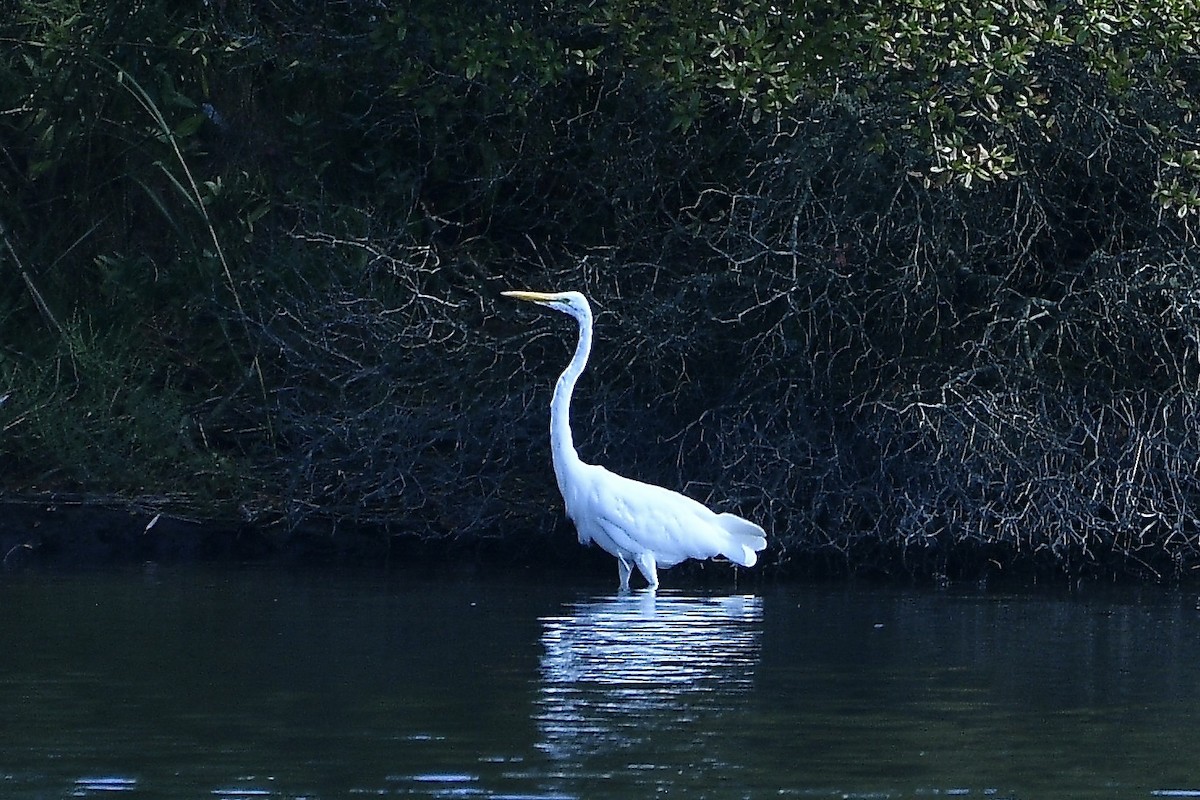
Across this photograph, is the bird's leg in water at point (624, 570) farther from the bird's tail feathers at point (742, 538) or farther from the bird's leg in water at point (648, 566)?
the bird's tail feathers at point (742, 538)

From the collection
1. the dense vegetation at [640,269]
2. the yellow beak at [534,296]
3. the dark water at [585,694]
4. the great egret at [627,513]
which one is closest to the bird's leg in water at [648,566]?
the great egret at [627,513]

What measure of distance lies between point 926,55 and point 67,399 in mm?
6347

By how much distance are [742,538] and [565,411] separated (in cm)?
122

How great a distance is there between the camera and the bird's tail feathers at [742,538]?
38.5 ft

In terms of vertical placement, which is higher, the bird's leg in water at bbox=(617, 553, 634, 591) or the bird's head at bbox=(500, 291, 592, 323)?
the bird's head at bbox=(500, 291, 592, 323)

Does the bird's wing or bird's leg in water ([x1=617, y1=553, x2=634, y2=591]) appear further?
bird's leg in water ([x1=617, y1=553, x2=634, y2=591])

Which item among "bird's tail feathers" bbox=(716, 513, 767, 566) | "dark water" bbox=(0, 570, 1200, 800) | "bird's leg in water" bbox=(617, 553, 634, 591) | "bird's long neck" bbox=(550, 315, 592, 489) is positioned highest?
"bird's long neck" bbox=(550, 315, 592, 489)

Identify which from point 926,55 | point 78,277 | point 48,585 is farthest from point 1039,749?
point 78,277

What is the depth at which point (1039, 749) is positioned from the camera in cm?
693

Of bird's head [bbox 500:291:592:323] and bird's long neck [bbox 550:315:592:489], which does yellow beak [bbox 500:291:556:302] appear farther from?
bird's long neck [bbox 550:315:592:489]

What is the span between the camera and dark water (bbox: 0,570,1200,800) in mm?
6395

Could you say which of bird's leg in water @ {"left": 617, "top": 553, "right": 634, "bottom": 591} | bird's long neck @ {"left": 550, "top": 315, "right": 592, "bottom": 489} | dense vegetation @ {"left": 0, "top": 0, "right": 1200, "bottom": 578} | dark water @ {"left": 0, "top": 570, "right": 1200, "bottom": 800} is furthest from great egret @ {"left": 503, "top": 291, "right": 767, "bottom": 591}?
dense vegetation @ {"left": 0, "top": 0, "right": 1200, "bottom": 578}

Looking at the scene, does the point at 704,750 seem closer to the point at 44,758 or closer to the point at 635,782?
the point at 635,782

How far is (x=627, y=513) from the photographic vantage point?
12.0m
